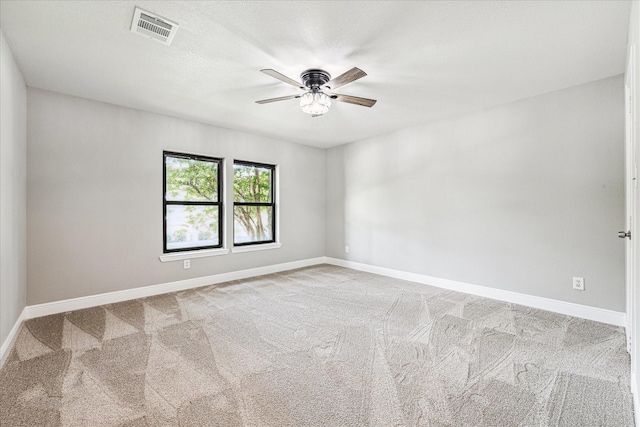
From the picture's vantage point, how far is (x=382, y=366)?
6.88 feet

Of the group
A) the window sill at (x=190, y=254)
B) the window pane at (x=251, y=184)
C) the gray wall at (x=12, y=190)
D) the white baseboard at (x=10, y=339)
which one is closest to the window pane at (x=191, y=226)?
the window sill at (x=190, y=254)

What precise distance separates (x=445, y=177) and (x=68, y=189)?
15.5ft

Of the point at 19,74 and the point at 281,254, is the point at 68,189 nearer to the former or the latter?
the point at 19,74

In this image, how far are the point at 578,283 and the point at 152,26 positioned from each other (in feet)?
14.9

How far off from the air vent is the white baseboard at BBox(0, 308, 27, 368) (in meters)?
2.58

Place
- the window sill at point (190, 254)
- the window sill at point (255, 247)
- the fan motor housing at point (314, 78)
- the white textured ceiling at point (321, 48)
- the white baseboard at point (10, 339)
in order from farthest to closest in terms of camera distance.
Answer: the window sill at point (255, 247), the window sill at point (190, 254), the fan motor housing at point (314, 78), the white baseboard at point (10, 339), the white textured ceiling at point (321, 48)

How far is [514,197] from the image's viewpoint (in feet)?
11.4

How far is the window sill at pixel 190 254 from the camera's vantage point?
3.93 metres

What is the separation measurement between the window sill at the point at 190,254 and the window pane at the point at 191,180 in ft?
2.54

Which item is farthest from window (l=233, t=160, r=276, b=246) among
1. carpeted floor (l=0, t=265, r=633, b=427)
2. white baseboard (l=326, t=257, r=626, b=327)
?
white baseboard (l=326, t=257, r=626, b=327)

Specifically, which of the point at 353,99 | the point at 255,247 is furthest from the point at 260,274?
the point at 353,99

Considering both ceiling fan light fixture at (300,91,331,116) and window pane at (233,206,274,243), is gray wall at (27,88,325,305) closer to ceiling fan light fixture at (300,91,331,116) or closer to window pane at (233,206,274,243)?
window pane at (233,206,274,243)

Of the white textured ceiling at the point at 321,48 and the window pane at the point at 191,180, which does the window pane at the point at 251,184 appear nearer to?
the window pane at the point at 191,180

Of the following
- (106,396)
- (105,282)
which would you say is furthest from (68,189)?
(106,396)
